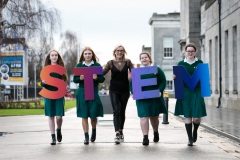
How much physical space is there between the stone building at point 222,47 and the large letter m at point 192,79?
2038 cm

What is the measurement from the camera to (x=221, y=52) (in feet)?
131

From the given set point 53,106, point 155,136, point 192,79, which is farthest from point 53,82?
point 192,79

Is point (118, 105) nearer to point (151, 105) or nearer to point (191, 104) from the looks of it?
point (151, 105)

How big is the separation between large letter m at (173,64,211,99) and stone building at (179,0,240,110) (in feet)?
66.9

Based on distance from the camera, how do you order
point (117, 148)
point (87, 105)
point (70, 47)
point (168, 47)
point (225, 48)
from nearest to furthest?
point (117, 148), point (87, 105), point (225, 48), point (168, 47), point (70, 47)

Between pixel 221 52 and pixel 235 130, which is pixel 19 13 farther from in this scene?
pixel 235 130

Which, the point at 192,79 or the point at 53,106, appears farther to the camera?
the point at 53,106

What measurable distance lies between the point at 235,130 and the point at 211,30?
2737 cm

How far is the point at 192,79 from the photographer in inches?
520

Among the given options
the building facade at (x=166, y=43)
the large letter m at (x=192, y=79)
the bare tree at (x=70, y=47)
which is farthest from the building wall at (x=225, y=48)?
the bare tree at (x=70, y=47)

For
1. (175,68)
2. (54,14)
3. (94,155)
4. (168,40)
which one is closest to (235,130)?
(175,68)

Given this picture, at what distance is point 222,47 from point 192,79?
2670 cm

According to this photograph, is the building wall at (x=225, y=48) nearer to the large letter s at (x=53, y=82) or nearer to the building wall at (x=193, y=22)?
the building wall at (x=193, y=22)

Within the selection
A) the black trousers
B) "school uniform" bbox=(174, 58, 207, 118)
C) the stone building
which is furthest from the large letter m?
the stone building
